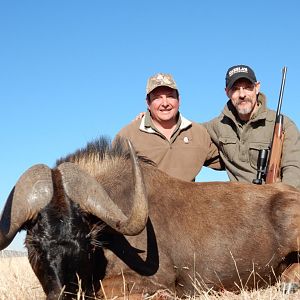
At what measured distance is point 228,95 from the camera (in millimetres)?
8609

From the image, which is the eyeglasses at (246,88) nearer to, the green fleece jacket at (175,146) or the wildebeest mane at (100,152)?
the green fleece jacket at (175,146)

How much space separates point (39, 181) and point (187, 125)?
12.3 ft

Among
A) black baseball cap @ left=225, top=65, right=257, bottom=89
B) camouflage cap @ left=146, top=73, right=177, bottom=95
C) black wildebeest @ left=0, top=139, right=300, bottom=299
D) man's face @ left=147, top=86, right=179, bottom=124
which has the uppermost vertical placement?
black baseball cap @ left=225, top=65, right=257, bottom=89

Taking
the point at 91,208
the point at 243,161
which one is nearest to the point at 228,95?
the point at 243,161

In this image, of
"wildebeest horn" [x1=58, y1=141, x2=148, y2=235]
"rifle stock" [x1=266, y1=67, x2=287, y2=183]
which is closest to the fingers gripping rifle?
"rifle stock" [x1=266, y1=67, x2=287, y2=183]

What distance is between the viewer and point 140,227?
486 cm

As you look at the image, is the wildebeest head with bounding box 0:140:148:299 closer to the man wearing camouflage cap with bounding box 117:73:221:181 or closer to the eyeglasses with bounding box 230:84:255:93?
the man wearing camouflage cap with bounding box 117:73:221:181

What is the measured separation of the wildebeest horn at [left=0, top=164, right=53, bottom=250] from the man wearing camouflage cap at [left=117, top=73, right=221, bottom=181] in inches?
125

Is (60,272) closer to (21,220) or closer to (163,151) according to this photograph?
(21,220)

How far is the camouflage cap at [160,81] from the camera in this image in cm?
811

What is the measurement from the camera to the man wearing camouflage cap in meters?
8.17

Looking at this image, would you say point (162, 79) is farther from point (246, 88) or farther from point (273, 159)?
point (273, 159)

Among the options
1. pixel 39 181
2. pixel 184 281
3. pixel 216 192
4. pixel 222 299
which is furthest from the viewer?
pixel 216 192

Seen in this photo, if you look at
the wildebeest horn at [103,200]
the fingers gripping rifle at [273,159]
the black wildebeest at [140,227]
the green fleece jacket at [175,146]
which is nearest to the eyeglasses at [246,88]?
the fingers gripping rifle at [273,159]
